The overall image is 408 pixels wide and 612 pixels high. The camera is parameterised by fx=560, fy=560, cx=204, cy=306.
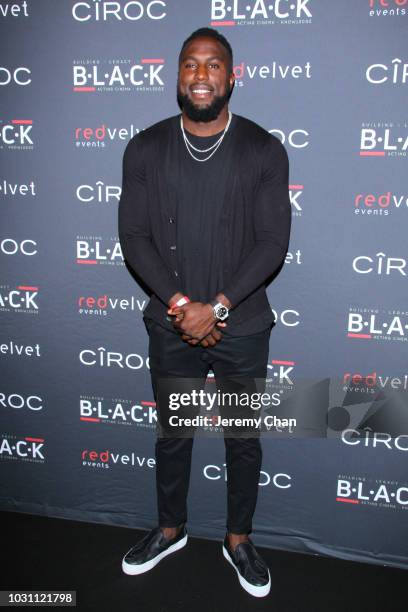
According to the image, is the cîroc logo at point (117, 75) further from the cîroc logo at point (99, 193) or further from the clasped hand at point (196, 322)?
A: the clasped hand at point (196, 322)

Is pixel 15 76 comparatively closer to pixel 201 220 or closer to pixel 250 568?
pixel 201 220

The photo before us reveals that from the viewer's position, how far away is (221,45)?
183 centimetres

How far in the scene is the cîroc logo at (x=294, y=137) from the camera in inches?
81.3

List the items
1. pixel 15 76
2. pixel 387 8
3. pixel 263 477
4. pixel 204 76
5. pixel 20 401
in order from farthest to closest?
pixel 20 401
pixel 263 477
pixel 15 76
pixel 387 8
pixel 204 76

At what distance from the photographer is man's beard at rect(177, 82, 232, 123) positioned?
1.82m

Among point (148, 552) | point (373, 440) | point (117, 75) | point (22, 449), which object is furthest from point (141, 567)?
point (117, 75)

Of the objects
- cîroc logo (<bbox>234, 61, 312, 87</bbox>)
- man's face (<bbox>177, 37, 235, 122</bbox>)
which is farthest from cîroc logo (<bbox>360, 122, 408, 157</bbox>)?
man's face (<bbox>177, 37, 235, 122</bbox>)

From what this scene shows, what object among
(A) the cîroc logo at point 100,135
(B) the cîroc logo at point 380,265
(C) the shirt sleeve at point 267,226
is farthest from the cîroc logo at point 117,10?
(B) the cîroc logo at point 380,265

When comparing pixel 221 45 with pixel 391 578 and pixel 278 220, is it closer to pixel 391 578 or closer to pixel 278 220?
pixel 278 220

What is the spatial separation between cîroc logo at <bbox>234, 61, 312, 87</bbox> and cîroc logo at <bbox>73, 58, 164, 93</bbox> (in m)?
0.30

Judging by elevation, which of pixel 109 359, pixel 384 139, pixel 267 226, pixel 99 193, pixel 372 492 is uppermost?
pixel 384 139

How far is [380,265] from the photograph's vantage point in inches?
82.7

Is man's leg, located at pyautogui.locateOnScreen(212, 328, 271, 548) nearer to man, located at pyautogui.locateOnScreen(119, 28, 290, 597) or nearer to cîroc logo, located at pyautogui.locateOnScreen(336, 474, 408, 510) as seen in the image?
man, located at pyautogui.locateOnScreen(119, 28, 290, 597)

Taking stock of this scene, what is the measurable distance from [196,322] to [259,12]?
115cm
